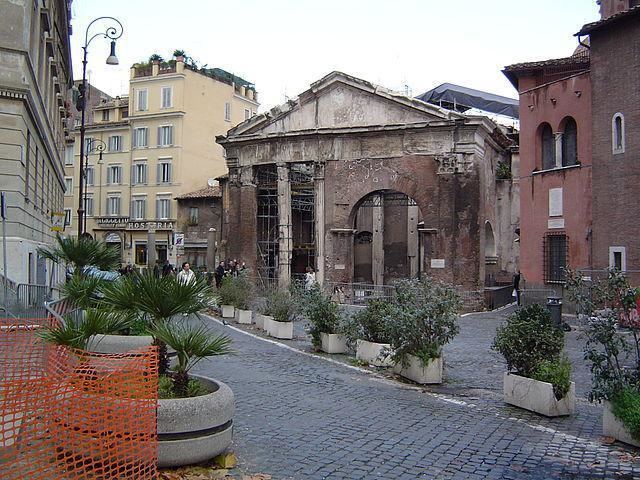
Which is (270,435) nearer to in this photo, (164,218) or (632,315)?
(632,315)

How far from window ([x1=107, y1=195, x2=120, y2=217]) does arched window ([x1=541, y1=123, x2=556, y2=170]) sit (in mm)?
37711

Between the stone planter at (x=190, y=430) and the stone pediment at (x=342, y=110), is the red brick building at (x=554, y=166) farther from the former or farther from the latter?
the stone planter at (x=190, y=430)

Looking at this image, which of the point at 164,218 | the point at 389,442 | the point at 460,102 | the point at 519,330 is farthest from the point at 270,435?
the point at 164,218

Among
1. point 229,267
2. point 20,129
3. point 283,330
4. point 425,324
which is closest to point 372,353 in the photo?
point 425,324

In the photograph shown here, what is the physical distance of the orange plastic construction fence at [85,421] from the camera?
5082 millimetres

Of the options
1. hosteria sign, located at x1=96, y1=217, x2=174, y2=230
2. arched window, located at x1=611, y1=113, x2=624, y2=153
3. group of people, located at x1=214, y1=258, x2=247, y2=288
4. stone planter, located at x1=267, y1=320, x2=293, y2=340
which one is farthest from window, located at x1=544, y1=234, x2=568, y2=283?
hosteria sign, located at x1=96, y1=217, x2=174, y2=230

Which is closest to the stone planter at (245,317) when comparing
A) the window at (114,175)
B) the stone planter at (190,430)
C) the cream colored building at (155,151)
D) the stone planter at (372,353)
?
the stone planter at (372,353)

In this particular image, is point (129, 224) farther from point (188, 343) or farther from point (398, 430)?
point (188, 343)

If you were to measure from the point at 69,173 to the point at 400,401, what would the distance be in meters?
54.3

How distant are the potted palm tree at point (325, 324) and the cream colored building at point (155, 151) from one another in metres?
34.6

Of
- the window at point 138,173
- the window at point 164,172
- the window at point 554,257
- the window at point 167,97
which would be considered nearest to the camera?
the window at point 554,257

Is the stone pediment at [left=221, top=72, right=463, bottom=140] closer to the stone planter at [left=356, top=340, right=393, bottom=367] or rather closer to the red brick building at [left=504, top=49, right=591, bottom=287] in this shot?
the red brick building at [left=504, top=49, right=591, bottom=287]

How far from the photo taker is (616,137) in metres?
21.4

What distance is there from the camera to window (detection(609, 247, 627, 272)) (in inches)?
824
